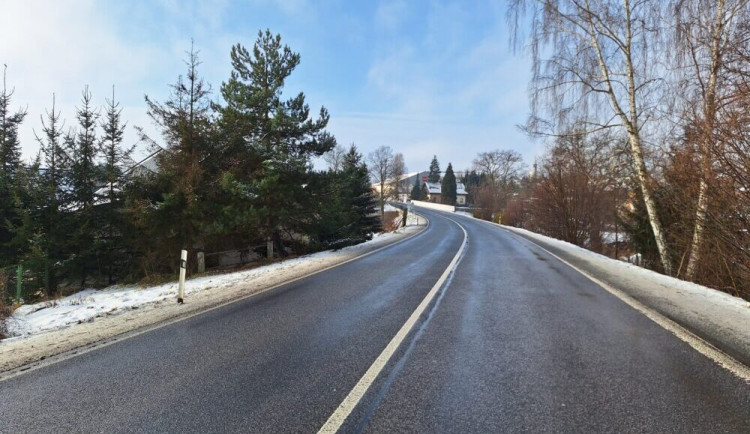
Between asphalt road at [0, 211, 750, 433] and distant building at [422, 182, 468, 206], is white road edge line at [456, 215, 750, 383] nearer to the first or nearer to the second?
asphalt road at [0, 211, 750, 433]

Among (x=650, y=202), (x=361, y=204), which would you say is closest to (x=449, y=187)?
(x=361, y=204)

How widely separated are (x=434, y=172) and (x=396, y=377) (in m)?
136

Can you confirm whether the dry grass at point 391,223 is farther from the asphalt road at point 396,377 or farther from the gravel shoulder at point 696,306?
the asphalt road at point 396,377

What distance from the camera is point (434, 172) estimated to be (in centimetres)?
13688

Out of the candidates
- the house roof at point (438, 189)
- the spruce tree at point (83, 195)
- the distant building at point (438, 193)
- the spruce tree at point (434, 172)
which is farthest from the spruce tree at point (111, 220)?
the spruce tree at point (434, 172)

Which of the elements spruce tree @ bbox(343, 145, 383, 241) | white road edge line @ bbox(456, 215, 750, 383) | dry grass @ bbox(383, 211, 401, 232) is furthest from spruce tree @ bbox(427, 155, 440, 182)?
white road edge line @ bbox(456, 215, 750, 383)

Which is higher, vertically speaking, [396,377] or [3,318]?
[396,377]

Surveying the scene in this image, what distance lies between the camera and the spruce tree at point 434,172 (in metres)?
136

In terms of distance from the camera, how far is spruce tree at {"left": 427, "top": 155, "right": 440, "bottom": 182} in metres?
136

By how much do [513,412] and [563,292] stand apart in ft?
16.8

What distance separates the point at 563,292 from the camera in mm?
7285

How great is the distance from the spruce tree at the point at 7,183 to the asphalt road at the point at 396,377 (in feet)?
50.5

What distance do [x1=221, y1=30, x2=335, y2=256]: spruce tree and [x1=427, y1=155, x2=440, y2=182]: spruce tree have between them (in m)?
122

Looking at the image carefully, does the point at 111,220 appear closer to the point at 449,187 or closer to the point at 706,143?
the point at 706,143
